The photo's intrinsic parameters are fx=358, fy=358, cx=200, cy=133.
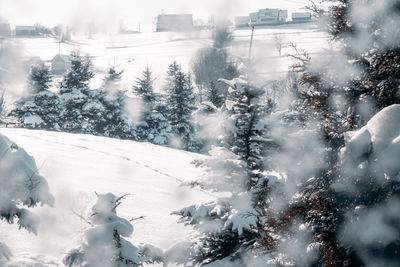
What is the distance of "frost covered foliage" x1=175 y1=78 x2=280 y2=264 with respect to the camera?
5.84 metres

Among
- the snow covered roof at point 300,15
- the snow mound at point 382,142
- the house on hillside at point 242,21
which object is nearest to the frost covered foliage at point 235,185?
the snow mound at point 382,142

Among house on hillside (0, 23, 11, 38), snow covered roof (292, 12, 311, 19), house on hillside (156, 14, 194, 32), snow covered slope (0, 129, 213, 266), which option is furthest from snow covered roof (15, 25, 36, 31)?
snow covered slope (0, 129, 213, 266)

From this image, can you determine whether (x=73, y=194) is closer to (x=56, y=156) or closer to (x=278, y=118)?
(x=56, y=156)

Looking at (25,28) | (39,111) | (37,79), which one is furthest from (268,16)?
(39,111)

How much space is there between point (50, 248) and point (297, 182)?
4.43 m

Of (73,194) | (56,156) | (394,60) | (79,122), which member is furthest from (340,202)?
(79,122)

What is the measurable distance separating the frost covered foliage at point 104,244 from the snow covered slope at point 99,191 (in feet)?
3.38

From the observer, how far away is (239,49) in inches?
2689

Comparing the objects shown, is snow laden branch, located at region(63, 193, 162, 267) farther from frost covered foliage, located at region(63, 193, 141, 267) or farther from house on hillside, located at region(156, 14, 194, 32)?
house on hillside, located at region(156, 14, 194, 32)

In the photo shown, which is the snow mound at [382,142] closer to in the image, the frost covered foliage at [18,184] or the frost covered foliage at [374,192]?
the frost covered foliage at [374,192]

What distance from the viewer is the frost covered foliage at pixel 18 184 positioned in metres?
4.89

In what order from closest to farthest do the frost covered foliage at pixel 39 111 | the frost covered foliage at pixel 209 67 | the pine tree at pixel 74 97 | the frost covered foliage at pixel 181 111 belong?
the frost covered foliage at pixel 39 111, the pine tree at pixel 74 97, the frost covered foliage at pixel 181 111, the frost covered foliage at pixel 209 67

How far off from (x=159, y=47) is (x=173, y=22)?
20580 mm

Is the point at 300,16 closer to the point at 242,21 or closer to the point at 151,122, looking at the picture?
the point at 242,21
